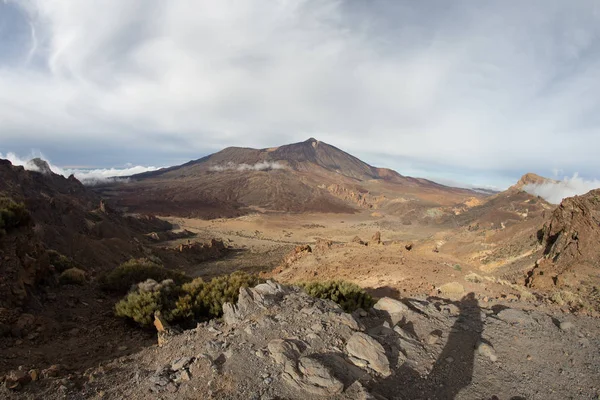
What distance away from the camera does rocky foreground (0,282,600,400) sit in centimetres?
384

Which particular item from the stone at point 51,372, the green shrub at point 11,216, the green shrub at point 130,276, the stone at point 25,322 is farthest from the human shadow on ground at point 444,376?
the green shrub at point 11,216

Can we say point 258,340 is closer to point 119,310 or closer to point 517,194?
point 119,310

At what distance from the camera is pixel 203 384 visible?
3.86 meters

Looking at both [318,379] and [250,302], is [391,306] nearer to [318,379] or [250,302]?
[250,302]

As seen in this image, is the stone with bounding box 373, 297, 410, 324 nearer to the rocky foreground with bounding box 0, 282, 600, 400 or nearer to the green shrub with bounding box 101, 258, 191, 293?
the rocky foreground with bounding box 0, 282, 600, 400

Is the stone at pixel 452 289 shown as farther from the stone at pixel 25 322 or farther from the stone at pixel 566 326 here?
the stone at pixel 25 322

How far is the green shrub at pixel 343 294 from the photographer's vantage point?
313 inches

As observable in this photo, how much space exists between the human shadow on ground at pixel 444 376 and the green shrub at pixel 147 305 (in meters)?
4.40

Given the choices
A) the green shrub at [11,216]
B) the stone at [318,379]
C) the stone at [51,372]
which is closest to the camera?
the stone at [318,379]

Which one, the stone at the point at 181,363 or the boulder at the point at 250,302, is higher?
the boulder at the point at 250,302

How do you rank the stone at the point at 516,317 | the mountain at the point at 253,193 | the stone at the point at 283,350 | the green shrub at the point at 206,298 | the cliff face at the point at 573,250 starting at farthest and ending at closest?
1. the mountain at the point at 253,193
2. the cliff face at the point at 573,250
3. the green shrub at the point at 206,298
4. the stone at the point at 516,317
5. the stone at the point at 283,350

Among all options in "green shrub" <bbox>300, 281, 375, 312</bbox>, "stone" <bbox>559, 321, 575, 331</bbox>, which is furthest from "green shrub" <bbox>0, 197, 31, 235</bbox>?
"stone" <bbox>559, 321, 575, 331</bbox>

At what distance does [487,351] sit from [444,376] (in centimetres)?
119

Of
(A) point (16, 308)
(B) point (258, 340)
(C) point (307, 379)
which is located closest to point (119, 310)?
(A) point (16, 308)
